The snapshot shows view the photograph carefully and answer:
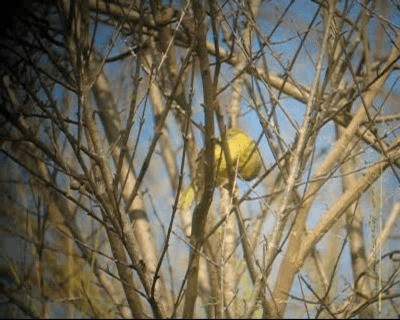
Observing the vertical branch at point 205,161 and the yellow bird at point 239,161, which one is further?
the yellow bird at point 239,161

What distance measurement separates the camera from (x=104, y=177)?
132 centimetres

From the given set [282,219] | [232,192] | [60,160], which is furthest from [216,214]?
[60,160]

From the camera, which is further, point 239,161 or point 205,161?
point 239,161

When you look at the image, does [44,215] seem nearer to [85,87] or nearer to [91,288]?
[91,288]

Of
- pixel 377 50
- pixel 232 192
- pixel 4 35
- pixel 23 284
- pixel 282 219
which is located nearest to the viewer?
pixel 282 219

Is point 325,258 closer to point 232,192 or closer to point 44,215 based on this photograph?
point 232,192

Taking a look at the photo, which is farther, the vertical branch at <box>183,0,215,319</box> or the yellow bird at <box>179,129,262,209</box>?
the yellow bird at <box>179,129,262,209</box>

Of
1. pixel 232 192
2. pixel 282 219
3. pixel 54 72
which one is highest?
pixel 54 72

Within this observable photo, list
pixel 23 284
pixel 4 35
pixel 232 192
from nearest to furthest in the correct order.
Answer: pixel 232 192, pixel 4 35, pixel 23 284

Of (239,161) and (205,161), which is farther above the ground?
(239,161)

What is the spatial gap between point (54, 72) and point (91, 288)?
38.2 inches

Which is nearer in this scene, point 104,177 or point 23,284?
point 104,177

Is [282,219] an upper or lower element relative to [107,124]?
lower

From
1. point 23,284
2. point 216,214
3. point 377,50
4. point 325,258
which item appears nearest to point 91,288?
point 23,284
